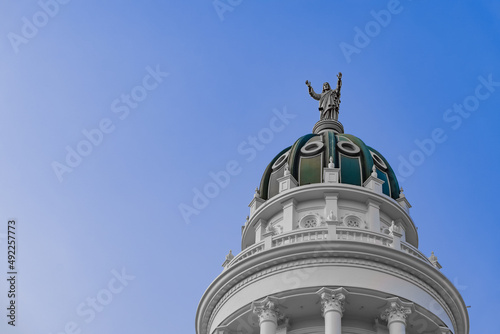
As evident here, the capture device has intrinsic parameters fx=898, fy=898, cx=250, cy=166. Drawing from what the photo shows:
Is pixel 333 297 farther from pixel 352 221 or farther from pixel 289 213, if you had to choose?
pixel 289 213

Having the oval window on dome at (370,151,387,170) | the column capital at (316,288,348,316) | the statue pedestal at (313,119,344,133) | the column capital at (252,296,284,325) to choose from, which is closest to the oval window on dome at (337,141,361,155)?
the oval window on dome at (370,151,387,170)

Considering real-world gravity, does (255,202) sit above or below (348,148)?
below

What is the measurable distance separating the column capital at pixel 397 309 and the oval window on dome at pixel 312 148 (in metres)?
12.3

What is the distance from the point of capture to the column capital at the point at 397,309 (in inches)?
1673

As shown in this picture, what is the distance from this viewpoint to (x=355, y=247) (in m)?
43.5

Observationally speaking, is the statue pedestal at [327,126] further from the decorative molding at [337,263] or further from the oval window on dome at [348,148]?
the decorative molding at [337,263]

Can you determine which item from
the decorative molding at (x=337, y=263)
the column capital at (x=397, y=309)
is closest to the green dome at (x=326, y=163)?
the decorative molding at (x=337, y=263)

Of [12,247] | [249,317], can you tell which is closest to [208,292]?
[249,317]

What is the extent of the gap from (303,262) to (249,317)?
3864 mm

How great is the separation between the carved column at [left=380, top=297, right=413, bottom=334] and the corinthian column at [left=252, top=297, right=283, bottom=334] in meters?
5.25

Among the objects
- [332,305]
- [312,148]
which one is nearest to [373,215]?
[312,148]

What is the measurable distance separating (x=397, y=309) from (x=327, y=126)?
1790 cm

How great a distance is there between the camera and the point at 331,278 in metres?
43.0

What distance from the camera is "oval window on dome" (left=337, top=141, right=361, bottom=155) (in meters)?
52.4
